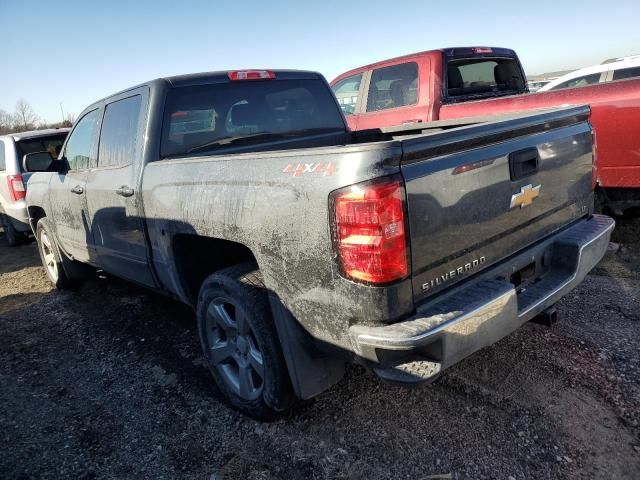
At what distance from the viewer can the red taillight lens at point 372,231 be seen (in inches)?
75.0

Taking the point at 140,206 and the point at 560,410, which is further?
the point at 140,206

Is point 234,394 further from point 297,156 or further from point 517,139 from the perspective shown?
point 517,139

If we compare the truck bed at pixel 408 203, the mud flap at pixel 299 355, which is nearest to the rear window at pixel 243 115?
the truck bed at pixel 408 203

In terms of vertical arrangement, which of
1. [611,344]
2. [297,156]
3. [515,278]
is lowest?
[611,344]

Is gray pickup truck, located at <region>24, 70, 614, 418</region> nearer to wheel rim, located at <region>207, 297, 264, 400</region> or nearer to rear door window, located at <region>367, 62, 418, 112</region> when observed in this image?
wheel rim, located at <region>207, 297, 264, 400</region>

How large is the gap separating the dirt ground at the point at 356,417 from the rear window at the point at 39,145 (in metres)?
4.48

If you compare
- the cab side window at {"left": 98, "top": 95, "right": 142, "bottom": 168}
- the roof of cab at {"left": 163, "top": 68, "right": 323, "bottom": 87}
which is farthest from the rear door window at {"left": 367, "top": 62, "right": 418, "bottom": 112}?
the cab side window at {"left": 98, "top": 95, "right": 142, "bottom": 168}

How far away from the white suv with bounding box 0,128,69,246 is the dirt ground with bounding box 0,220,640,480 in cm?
421

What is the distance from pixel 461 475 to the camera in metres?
2.23

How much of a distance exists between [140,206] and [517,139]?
2.35 meters

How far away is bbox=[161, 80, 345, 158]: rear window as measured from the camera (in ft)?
11.0

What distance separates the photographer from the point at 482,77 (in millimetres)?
6434

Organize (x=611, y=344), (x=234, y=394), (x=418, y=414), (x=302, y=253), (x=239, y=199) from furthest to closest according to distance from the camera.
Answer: (x=611, y=344), (x=234, y=394), (x=418, y=414), (x=239, y=199), (x=302, y=253)

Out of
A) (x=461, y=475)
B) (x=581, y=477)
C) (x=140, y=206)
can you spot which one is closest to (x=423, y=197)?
(x=461, y=475)
